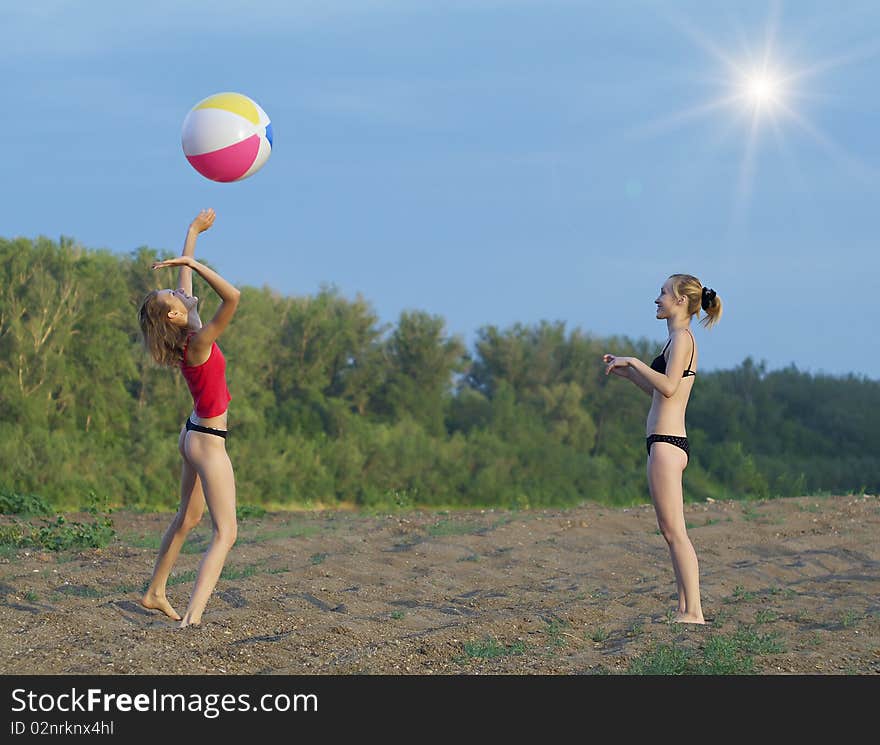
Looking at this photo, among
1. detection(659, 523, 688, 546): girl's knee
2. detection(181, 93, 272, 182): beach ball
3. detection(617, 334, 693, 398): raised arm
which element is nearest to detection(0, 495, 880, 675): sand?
detection(659, 523, 688, 546): girl's knee

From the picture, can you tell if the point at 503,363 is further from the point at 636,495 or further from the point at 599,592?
the point at 599,592

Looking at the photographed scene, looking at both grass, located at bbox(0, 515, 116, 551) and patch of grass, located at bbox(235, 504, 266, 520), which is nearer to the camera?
grass, located at bbox(0, 515, 116, 551)

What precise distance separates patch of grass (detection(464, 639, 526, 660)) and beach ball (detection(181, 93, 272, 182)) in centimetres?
361

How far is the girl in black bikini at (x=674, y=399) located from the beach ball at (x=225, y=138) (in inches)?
113

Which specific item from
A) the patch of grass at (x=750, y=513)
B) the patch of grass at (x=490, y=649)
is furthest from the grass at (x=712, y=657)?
the patch of grass at (x=750, y=513)

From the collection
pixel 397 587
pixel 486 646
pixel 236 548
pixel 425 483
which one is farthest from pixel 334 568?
pixel 425 483

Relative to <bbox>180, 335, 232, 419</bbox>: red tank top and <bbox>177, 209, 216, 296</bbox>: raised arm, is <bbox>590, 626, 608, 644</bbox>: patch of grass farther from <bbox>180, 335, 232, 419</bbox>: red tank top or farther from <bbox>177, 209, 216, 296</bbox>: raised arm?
<bbox>177, 209, 216, 296</bbox>: raised arm

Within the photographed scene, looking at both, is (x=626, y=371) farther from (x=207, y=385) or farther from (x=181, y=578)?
(x=181, y=578)

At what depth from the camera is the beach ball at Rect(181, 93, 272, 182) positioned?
7523 mm

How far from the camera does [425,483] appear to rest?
70.2 ft

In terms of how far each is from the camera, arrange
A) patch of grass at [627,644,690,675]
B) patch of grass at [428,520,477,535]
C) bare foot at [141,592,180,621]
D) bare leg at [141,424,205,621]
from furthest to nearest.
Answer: patch of grass at [428,520,477,535] < bare foot at [141,592,180,621] < bare leg at [141,424,205,621] < patch of grass at [627,644,690,675]

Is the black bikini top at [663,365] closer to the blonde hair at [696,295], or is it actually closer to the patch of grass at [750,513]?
the blonde hair at [696,295]

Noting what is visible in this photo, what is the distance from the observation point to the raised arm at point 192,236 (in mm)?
6848
